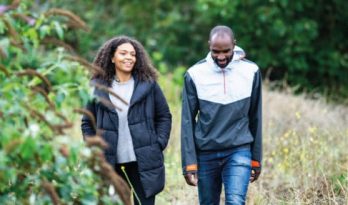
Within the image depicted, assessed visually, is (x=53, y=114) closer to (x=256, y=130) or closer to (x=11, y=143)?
(x=11, y=143)

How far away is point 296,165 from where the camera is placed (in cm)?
795

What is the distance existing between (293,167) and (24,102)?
459 cm

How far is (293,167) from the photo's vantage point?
7969mm

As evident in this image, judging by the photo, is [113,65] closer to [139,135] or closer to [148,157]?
[139,135]

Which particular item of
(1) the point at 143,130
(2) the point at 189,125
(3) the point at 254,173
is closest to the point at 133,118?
(1) the point at 143,130

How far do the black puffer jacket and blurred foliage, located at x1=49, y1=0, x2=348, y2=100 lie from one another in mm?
9477

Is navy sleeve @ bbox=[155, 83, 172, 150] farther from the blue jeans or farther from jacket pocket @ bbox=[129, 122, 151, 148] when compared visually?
the blue jeans

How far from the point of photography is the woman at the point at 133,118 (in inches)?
229

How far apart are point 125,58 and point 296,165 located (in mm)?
2809

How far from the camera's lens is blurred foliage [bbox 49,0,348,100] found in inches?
653

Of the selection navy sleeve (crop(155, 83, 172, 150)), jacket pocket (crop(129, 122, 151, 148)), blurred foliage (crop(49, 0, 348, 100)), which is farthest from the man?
blurred foliage (crop(49, 0, 348, 100))

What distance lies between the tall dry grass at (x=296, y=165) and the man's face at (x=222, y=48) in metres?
1.39

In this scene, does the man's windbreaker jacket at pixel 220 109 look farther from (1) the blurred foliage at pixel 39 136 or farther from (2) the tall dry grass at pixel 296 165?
(1) the blurred foliage at pixel 39 136

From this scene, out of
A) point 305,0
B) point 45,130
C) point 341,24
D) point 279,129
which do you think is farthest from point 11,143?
point 341,24
